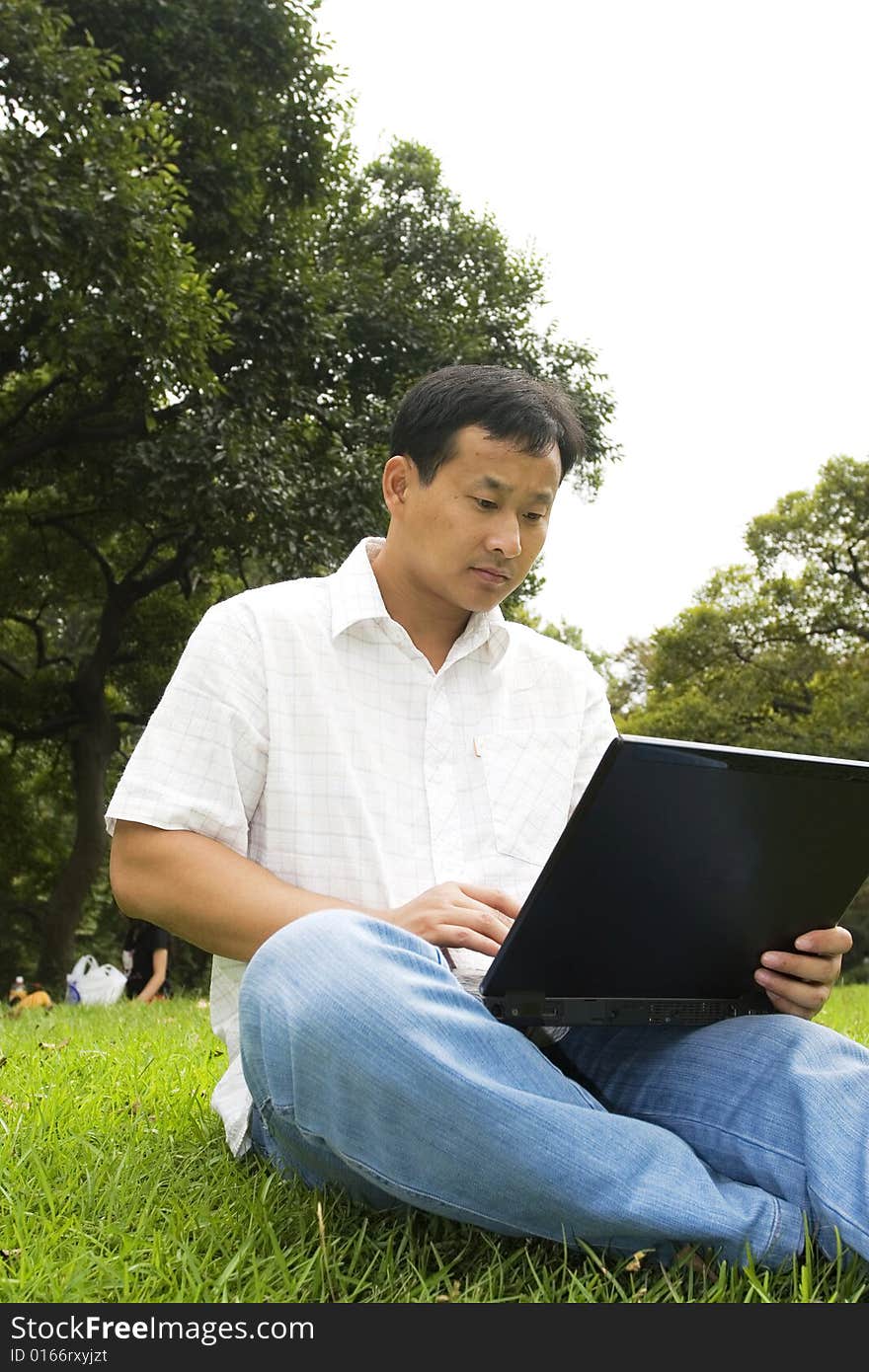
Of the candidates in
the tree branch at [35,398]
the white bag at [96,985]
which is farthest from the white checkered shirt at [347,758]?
the tree branch at [35,398]

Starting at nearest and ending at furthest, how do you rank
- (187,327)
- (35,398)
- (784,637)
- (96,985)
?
(96,985) → (187,327) → (35,398) → (784,637)

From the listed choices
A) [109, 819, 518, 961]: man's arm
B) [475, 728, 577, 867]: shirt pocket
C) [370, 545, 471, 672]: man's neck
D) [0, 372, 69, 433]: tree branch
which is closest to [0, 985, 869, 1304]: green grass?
[109, 819, 518, 961]: man's arm

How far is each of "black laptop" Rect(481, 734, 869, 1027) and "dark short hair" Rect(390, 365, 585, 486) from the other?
A: 933 mm

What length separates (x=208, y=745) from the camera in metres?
2.16

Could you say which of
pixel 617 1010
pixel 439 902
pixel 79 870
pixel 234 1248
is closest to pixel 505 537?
pixel 439 902

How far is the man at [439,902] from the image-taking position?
5.44 feet

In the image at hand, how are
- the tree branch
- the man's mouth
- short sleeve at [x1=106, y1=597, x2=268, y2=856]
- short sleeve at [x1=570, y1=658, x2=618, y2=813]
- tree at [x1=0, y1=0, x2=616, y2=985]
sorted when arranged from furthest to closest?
the tree branch
tree at [x1=0, y1=0, x2=616, y2=985]
short sleeve at [x1=570, y1=658, x2=618, y2=813]
the man's mouth
short sleeve at [x1=106, y1=597, x2=268, y2=856]

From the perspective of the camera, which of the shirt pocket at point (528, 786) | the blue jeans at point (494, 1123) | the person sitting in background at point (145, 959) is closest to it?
the blue jeans at point (494, 1123)

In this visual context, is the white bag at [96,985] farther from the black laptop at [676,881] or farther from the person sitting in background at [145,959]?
the black laptop at [676,881]

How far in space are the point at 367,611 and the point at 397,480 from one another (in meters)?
0.34

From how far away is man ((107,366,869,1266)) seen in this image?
1.66 meters

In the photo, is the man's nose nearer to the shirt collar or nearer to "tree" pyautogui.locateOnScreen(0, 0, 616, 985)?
the shirt collar

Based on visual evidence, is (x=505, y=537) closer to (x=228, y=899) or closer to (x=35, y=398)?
(x=228, y=899)
